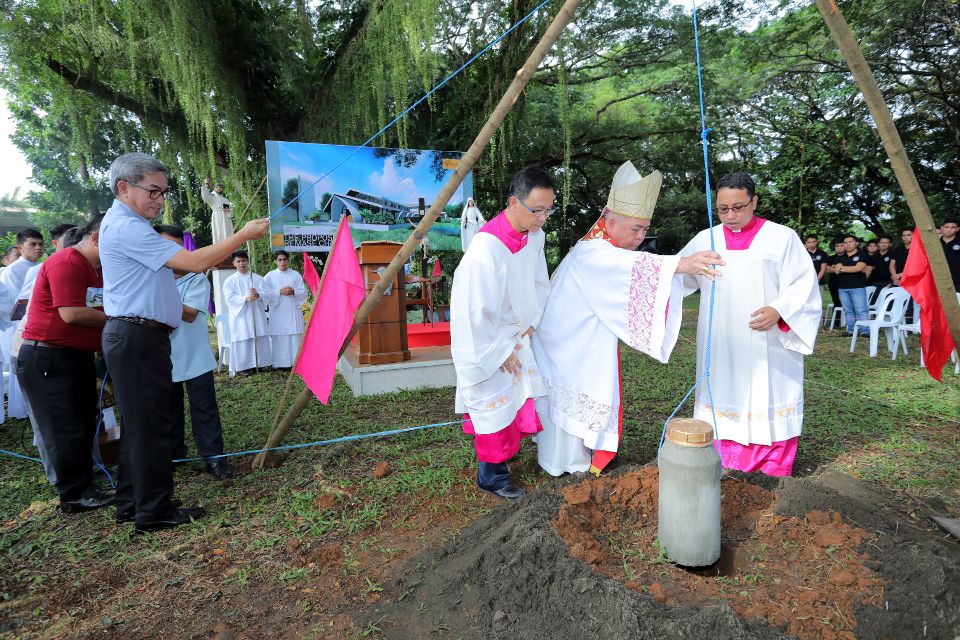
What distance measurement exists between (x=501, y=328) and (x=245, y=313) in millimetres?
6021

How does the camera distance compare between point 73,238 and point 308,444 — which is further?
point 308,444

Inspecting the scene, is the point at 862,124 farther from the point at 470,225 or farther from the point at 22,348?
the point at 22,348

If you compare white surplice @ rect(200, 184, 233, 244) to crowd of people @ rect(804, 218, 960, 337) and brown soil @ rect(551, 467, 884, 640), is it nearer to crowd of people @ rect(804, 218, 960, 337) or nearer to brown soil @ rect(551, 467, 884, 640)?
brown soil @ rect(551, 467, 884, 640)

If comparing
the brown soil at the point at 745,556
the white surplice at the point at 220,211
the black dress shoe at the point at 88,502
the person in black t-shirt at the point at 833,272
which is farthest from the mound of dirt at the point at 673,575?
the person in black t-shirt at the point at 833,272

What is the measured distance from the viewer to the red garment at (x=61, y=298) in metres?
3.37

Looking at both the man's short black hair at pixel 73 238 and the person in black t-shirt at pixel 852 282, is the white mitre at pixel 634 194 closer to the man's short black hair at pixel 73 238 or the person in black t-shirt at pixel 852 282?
the man's short black hair at pixel 73 238

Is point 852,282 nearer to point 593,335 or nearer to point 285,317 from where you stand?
point 593,335

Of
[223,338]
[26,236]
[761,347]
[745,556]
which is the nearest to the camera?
[745,556]

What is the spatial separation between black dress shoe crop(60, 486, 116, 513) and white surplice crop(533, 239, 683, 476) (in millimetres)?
2984

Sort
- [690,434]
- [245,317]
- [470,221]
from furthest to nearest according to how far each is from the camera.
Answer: [470,221], [245,317], [690,434]

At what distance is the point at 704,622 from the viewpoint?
1854 mm

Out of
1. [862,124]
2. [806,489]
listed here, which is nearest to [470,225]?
[806,489]

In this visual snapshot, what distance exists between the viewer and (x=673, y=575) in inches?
90.4

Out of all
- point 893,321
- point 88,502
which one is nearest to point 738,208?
point 88,502
